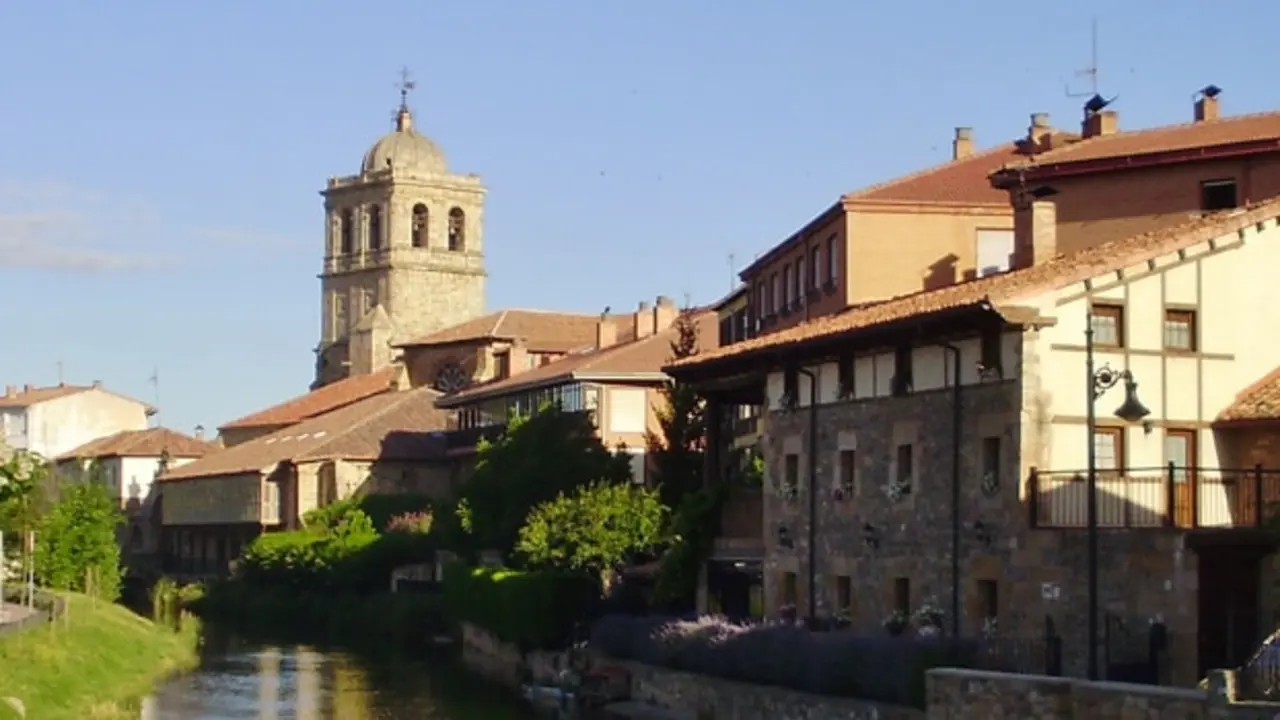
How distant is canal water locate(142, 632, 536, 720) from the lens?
47031 millimetres

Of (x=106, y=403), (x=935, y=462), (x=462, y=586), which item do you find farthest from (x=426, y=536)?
(x=106, y=403)

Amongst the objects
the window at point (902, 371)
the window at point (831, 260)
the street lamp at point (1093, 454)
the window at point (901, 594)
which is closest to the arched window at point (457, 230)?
the window at point (831, 260)

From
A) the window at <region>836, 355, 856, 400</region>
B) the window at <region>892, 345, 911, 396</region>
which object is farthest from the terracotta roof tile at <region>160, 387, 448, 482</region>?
the window at <region>892, 345, 911, 396</region>

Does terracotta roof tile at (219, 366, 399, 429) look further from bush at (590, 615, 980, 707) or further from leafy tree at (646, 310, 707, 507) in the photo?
bush at (590, 615, 980, 707)

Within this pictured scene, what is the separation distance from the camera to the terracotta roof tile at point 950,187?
166 feet

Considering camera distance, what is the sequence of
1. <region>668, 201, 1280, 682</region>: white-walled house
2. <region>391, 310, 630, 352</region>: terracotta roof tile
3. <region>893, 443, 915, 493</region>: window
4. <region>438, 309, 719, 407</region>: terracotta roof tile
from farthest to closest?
<region>391, 310, 630, 352</region>: terracotta roof tile, <region>438, 309, 719, 407</region>: terracotta roof tile, <region>893, 443, 915, 493</region>: window, <region>668, 201, 1280, 682</region>: white-walled house

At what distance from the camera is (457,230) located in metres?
153

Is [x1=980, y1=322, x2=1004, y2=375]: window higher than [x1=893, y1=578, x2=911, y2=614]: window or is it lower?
higher

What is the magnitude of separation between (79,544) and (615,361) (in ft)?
59.8

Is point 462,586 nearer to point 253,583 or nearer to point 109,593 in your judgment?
point 109,593

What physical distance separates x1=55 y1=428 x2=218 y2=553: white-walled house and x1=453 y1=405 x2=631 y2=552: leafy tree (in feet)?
195

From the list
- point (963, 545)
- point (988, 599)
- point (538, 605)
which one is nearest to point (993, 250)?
point (538, 605)

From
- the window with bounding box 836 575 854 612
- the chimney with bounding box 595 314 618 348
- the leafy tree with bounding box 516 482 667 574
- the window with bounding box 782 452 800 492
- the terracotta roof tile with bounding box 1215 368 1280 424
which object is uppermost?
the chimney with bounding box 595 314 618 348

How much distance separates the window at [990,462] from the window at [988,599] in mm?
1507
